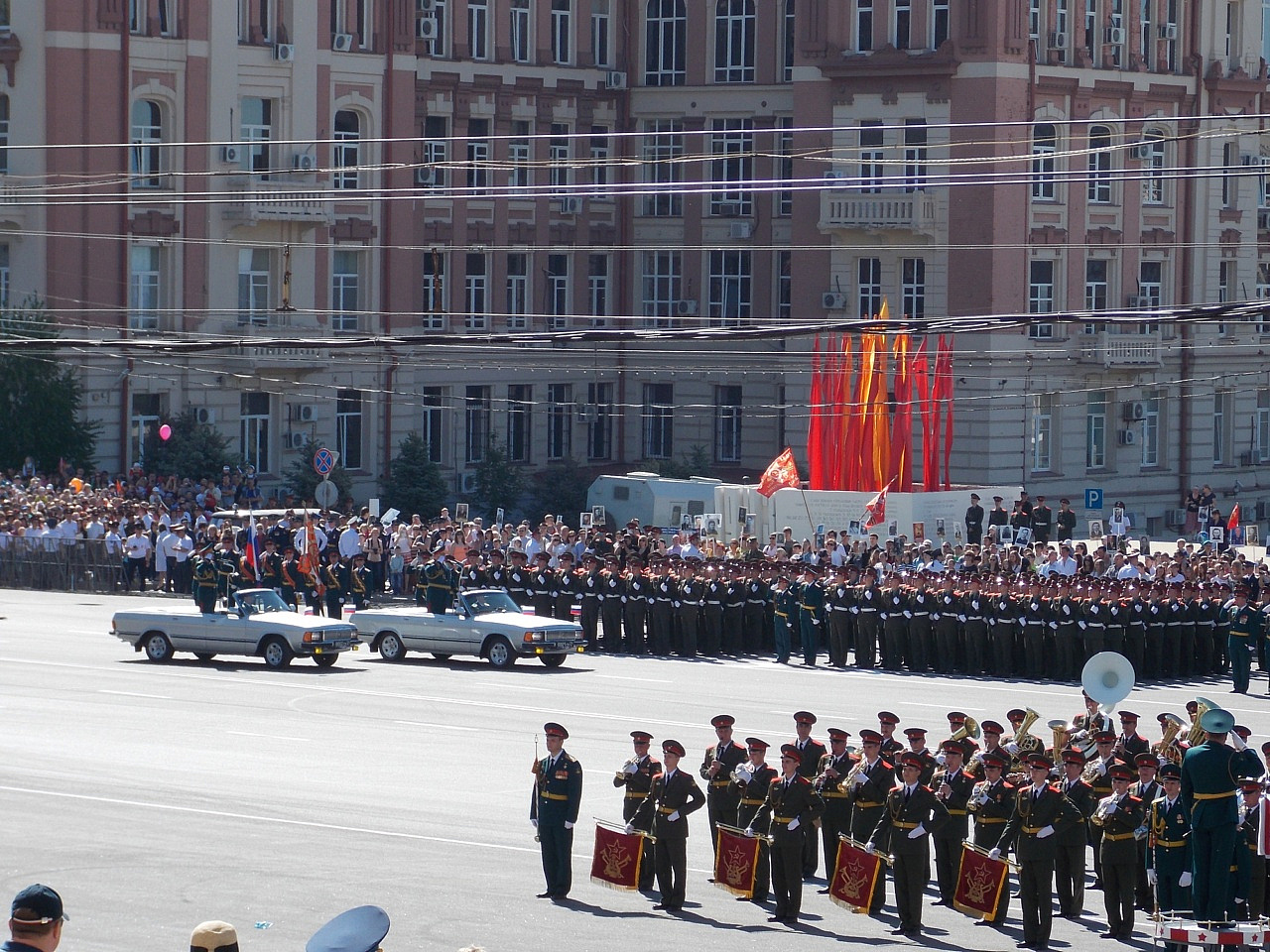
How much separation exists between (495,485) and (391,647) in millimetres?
22373

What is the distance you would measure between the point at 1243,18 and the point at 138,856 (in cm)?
4750

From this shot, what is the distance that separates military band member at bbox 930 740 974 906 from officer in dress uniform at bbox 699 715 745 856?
67.1 inches

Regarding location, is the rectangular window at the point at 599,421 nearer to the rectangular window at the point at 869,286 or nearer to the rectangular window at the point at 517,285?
the rectangular window at the point at 517,285

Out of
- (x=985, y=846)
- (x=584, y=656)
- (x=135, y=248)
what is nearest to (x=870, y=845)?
(x=985, y=846)

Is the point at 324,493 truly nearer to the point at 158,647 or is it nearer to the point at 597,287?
the point at 158,647

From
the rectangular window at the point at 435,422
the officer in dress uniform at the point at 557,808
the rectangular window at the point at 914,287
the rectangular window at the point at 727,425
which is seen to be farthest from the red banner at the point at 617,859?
the rectangular window at the point at 727,425

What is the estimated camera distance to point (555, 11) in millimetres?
57750

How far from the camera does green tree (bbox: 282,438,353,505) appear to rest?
163 feet

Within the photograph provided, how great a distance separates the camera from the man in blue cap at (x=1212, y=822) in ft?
51.3

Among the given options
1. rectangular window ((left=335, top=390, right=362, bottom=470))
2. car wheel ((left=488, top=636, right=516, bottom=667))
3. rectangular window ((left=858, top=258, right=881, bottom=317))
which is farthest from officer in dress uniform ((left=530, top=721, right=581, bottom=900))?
rectangular window ((left=858, top=258, right=881, bottom=317))

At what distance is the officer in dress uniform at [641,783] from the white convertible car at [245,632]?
42.3 ft

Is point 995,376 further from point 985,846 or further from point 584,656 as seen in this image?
point 985,846

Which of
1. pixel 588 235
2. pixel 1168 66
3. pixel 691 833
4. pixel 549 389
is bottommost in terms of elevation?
pixel 691 833

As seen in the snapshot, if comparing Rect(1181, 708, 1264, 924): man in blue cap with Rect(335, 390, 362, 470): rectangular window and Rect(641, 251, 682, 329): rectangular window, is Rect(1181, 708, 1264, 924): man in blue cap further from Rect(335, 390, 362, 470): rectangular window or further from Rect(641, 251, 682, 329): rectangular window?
Rect(641, 251, 682, 329): rectangular window
